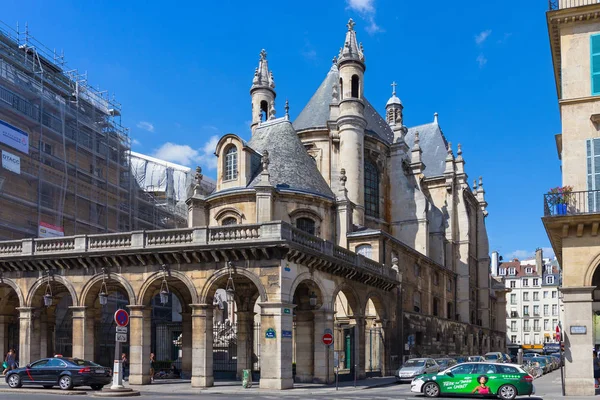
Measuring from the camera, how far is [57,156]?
40.2m

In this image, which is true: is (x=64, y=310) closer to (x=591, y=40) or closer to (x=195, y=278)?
(x=195, y=278)

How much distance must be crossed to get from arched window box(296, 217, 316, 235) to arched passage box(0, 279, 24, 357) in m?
15.1

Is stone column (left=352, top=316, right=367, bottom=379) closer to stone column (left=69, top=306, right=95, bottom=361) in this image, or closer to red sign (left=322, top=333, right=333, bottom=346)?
red sign (left=322, top=333, right=333, bottom=346)

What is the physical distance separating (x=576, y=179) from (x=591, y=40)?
4652mm

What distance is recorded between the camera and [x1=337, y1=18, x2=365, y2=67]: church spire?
4584cm

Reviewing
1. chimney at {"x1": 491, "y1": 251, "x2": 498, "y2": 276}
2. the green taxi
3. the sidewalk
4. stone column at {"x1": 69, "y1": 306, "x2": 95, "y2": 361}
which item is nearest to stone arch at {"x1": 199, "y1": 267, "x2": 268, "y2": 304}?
the sidewalk

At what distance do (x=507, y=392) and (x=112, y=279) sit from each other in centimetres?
1626

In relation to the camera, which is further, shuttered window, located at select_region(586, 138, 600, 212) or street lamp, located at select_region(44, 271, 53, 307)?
street lamp, located at select_region(44, 271, 53, 307)

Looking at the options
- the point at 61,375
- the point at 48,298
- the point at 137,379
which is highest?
the point at 48,298

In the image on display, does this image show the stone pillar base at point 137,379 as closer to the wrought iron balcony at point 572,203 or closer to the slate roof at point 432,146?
the wrought iron balcony at point 572,203

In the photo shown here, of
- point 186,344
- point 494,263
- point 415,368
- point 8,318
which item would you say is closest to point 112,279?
point 186,344

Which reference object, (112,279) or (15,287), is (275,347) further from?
(15,287)

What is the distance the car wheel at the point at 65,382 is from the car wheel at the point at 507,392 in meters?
14.5

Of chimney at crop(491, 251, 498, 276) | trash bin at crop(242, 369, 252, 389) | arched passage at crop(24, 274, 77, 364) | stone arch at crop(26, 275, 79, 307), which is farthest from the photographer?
chimney at crop(491, 251, 498, 276)
